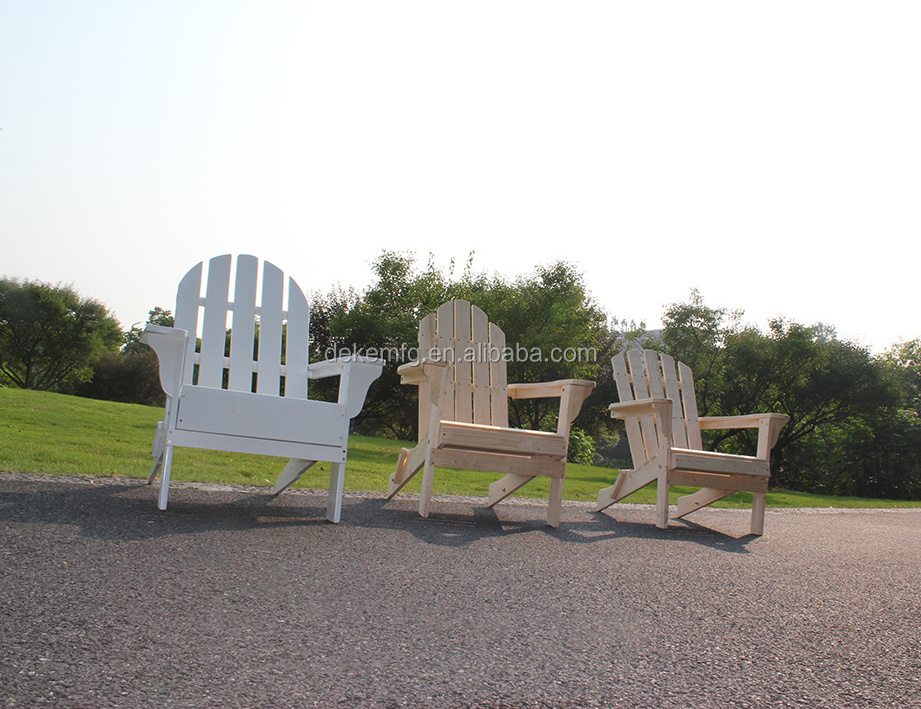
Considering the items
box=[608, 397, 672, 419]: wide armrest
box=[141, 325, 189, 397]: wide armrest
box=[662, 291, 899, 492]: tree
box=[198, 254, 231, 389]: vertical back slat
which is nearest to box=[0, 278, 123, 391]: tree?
box=[662, 291, 899, 492]: tree

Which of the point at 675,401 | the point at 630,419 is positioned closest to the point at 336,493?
the point at 630,419

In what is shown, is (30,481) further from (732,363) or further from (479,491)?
(732,363)

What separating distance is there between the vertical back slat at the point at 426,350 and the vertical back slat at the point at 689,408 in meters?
2.04

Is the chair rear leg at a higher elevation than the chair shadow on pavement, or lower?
higher

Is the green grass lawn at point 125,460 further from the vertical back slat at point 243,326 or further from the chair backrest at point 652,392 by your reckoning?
the chair backrest at point 652,392

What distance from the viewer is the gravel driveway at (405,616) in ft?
4.87

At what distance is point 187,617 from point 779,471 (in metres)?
20.9

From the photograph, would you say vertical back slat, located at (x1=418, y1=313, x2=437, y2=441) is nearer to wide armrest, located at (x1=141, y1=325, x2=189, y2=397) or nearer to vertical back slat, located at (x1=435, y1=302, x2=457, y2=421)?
vertical back slat, located at (x1=435, y1=302, x2=457, y2=421)

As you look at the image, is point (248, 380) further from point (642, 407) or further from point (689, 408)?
point (689, 408)

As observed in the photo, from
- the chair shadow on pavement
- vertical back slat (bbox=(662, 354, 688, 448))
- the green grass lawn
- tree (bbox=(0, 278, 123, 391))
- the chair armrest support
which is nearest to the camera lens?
the chair shadow on pavement

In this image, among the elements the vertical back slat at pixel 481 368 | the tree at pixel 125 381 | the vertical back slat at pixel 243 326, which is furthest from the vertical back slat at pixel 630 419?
the tree at pixel 125 381

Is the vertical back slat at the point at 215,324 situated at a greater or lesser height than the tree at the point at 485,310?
lesser

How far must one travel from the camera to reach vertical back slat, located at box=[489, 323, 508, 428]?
464 centimetres

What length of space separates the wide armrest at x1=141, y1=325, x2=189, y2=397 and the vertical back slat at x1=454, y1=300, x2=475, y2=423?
6.07 feet
